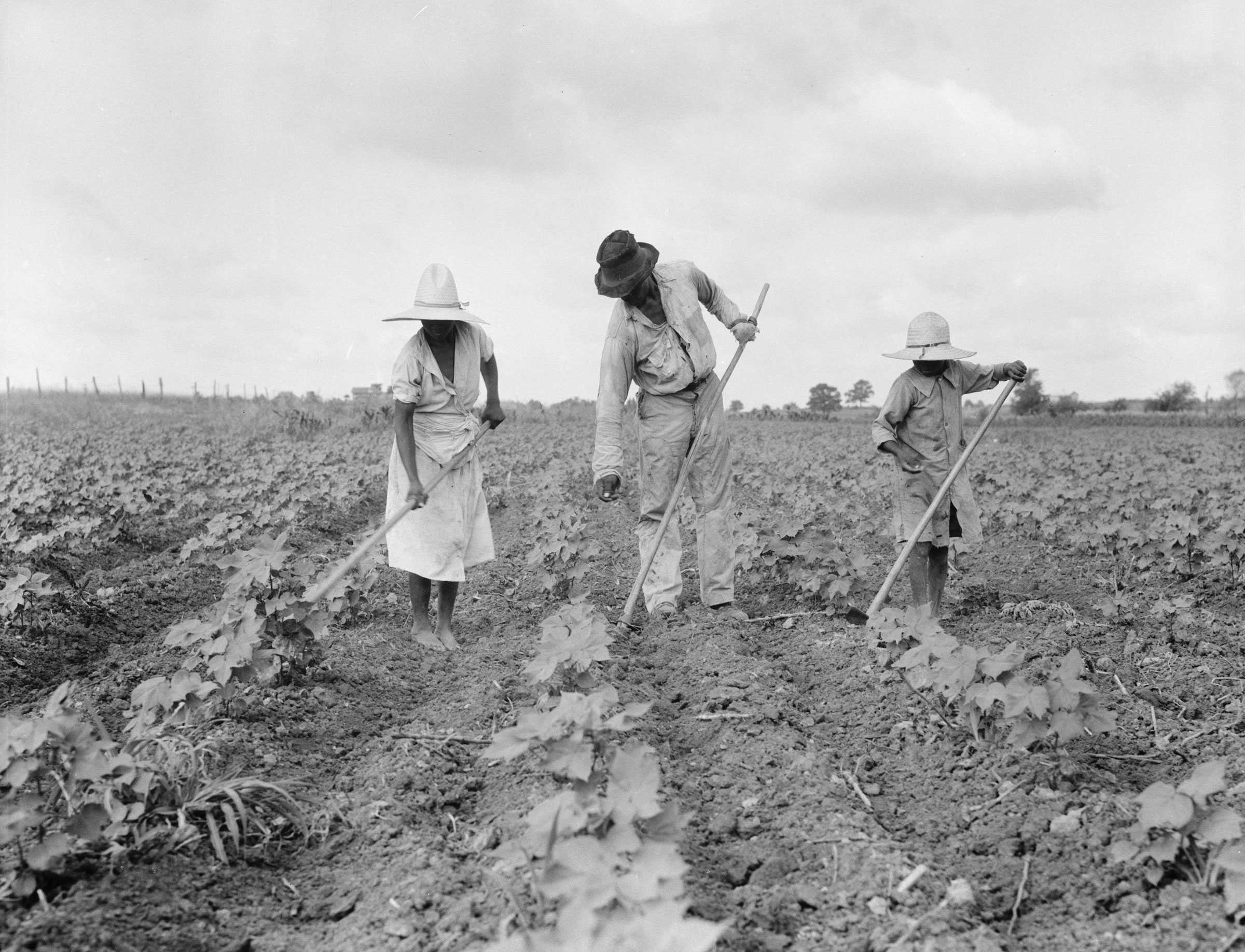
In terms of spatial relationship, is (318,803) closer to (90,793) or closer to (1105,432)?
(90,793)

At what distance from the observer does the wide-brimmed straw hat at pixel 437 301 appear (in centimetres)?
450

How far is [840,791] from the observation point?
312 centimetres

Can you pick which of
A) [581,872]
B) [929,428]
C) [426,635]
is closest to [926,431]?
[929,428]

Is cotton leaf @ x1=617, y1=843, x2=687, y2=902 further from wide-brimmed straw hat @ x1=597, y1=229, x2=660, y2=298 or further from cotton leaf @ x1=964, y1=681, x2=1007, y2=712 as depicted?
wide-brimmed straw hat @ x1=597, y1=229, x2=660, y2=298

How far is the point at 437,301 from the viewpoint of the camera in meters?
4.55

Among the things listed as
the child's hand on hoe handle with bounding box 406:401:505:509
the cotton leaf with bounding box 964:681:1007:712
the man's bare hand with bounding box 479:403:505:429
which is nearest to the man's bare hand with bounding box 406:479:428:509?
the child's hand on hoe handle with bounding box 406:401:505:509

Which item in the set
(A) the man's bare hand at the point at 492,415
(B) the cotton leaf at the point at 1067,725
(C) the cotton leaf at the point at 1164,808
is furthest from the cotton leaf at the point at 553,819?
(A) the man's bare hand at the point at 492,415

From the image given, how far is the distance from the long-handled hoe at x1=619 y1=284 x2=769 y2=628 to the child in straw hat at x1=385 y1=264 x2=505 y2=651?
2.43ft

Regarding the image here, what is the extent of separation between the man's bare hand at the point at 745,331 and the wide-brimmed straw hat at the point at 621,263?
0.62 metres

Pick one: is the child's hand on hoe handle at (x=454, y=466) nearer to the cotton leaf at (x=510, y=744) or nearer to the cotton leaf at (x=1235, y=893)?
the cotton leaf at (x=510, y=744)

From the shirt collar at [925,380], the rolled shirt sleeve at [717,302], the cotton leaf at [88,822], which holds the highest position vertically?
the rolled shirt sleeve at [717,302]

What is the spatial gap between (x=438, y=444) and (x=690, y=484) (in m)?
1.36

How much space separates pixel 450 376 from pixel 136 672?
1.94 m

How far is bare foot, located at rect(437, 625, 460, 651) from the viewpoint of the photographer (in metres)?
4.86
